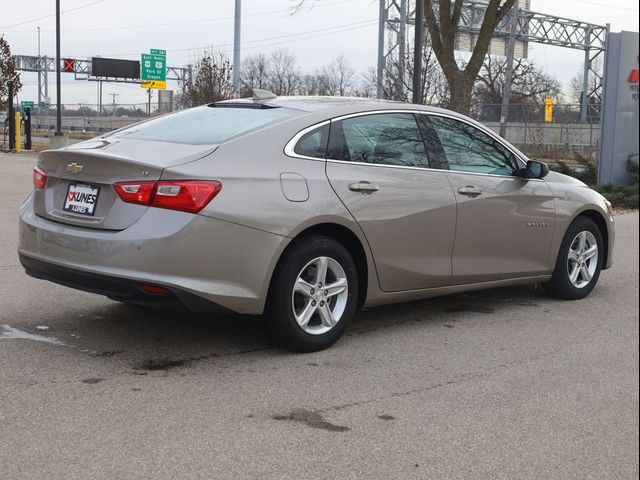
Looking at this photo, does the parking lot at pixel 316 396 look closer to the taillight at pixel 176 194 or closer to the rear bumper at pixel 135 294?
the rear bumper at pixel 135 294

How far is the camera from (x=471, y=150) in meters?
6.40

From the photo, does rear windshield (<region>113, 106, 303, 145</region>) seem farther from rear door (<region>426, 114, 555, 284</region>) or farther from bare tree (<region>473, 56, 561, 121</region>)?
bare tree (<region>473, 56, 561, 121</region>)

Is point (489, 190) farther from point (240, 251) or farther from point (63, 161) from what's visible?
point (63, 161)

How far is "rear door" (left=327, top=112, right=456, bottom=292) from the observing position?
216 inches

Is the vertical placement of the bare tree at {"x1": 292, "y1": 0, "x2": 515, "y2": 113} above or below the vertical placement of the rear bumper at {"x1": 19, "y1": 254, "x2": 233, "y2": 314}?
above

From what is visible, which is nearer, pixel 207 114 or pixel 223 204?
pixel 223 204

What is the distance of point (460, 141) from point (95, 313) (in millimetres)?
3005

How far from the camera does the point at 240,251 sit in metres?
4.80

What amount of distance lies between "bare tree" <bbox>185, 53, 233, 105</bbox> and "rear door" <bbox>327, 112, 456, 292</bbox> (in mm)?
26093

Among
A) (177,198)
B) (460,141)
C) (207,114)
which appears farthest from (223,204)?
(460,141)

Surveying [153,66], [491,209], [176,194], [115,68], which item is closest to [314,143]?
[176,194]

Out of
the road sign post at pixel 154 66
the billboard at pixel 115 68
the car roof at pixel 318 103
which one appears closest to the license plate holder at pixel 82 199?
the car roof at pixel 318 103

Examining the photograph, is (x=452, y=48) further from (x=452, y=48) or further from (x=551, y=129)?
(x=551, y=129)

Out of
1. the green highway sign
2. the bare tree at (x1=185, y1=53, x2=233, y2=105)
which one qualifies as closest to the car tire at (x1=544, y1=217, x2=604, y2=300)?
the bare tree at (x1=185, y1=53, x2=233, y2=105)
